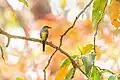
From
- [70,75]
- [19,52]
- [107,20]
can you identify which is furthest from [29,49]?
[70,75]

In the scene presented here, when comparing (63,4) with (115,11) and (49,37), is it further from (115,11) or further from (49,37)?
(115,11)

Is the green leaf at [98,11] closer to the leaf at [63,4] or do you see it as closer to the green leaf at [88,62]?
the green leaf at [88,62]

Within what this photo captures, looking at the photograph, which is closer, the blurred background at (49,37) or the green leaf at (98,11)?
the green leaf at (98,11)

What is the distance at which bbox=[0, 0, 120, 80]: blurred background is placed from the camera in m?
1.33

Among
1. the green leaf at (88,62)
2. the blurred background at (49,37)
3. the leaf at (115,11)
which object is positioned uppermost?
the leaf at (115,11)

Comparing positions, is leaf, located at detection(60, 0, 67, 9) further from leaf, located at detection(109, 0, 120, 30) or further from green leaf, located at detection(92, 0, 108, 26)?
green leaf, located at detection(92, 0, 108, 26)

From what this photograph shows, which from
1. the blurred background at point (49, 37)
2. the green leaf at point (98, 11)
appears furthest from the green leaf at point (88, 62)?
the blurred background at point (49, 37)

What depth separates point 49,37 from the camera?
4.43 feet

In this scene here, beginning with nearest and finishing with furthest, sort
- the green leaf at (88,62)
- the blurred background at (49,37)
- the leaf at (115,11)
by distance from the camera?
the green leaf at (88,62), the leaf at (115,11), the blurred background at (49,37)

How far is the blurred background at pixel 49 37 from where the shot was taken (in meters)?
1.33

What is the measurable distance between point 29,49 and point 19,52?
0.04 metres

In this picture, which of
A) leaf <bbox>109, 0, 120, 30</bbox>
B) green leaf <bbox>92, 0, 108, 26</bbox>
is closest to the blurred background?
leaf <bbox>109, 0, 120, 30</bbox>

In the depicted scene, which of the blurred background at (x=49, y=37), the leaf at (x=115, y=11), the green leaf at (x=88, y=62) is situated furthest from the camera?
the blurred background at (x=49, y=37)

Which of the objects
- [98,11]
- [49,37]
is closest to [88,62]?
[98,11]
